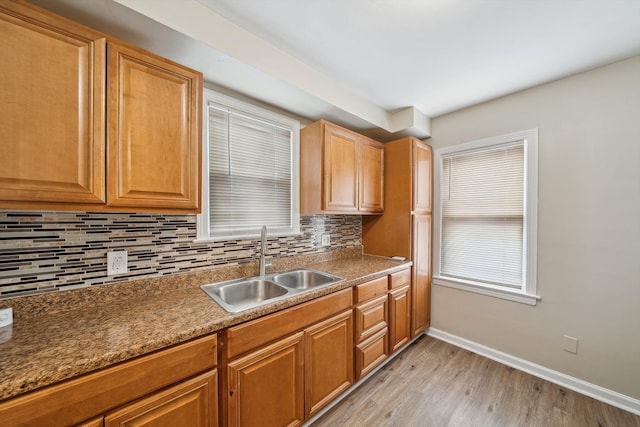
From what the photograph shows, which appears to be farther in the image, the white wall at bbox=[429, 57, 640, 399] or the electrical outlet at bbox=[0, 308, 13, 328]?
the white wall at bbox=[429, 57, 640, 399]

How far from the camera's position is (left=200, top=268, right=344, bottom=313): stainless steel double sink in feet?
5.18

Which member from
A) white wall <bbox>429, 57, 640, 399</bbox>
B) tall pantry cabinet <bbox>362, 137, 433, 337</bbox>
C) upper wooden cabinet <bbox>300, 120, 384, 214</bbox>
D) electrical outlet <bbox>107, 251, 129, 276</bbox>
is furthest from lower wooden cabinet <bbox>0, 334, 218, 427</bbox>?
white wall <bbox>429, 57, 640, 399</bbox>

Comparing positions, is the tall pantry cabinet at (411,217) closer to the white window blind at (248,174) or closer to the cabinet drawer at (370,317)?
the cabinet drawer at (370,317)

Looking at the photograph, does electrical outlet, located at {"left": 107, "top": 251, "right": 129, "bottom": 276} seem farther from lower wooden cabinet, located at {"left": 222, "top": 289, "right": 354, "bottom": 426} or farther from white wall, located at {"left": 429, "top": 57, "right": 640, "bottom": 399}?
white wall, located at {"left": 429, "top": 57, "right": 640, "bottom": 399}

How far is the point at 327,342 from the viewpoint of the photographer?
1599mm

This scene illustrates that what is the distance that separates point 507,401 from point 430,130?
2.58m

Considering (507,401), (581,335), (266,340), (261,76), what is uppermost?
(261,76)

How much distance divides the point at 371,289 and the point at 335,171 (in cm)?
107

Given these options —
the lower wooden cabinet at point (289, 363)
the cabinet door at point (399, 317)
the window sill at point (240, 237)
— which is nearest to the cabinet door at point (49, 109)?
the window sill at point (240, 237)

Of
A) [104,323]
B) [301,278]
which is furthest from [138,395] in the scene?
[301,278]

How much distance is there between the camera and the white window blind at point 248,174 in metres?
1.78

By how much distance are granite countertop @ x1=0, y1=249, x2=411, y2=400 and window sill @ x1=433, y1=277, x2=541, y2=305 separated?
1.54m

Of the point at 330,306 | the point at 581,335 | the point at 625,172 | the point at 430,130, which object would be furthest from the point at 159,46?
the point at 581,335

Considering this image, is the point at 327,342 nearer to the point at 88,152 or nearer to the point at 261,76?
the point at 88,152
